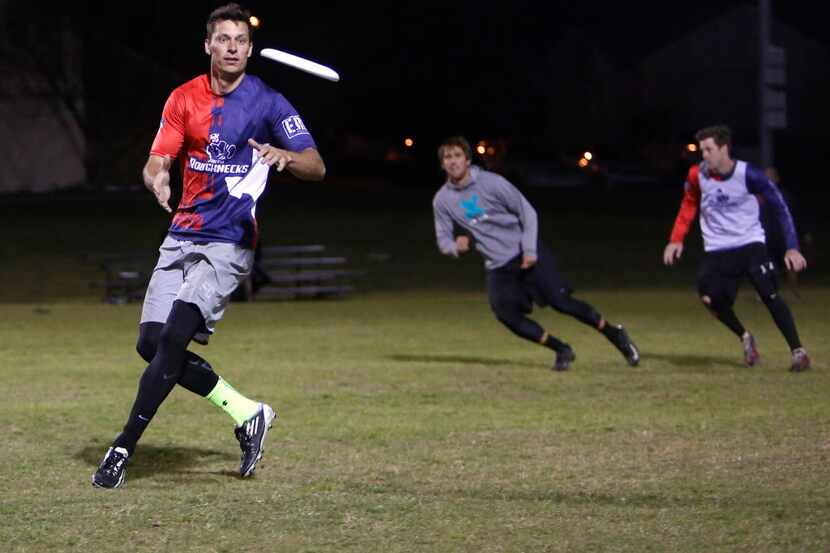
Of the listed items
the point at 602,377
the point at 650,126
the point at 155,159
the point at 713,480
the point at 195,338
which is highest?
the point at 155,159

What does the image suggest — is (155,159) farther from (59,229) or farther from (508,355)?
(59,229)

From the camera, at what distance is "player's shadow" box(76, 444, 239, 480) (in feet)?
27.5

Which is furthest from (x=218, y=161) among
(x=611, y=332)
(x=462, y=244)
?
(x=611, y=332)

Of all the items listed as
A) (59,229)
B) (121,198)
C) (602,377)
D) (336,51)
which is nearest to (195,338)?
(602,377)

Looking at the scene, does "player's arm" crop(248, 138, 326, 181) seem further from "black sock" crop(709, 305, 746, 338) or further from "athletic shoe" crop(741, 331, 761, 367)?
"athletic shoe" crop(741, 331, 761, 367)

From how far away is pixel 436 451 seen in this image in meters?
9.10

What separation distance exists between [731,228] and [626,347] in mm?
1440

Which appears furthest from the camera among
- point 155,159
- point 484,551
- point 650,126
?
point 650,126

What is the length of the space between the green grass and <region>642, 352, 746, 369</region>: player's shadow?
0.05m

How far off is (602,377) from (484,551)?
690 cm

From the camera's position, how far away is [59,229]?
35.9m

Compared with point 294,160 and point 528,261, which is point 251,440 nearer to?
point 294,160

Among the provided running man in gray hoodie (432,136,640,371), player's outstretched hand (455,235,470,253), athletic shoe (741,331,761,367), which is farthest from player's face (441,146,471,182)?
athletic shoe (741,331,761,367)

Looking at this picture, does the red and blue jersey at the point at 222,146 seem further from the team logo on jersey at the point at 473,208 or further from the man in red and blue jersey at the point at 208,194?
the team logo on jersey at the point at 473,208
